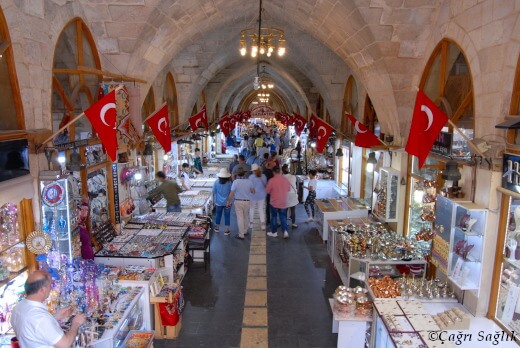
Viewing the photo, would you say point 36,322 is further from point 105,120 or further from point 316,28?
point 316,28

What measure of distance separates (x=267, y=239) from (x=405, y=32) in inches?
219


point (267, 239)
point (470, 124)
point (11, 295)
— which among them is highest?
point (470, 124)

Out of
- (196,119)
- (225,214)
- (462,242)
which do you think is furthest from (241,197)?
(462,242)

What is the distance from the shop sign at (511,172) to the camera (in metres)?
4.55

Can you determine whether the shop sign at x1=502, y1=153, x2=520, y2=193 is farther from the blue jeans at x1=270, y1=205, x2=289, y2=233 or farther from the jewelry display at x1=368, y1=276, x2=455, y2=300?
the blue jeans at x1=270, y1=205, x2=289, y2=233

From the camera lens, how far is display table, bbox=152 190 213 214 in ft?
34.5

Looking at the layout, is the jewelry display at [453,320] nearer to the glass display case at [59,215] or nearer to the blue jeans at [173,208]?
the glass display case at [59,215]

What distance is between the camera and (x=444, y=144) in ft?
20.9

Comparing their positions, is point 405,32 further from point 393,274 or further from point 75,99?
point 75,99

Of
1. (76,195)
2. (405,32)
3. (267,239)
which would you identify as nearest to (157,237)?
(76,195)

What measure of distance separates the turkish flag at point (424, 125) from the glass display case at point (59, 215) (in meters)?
4.62

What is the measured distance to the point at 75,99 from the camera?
23.8ft

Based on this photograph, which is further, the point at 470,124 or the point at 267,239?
the point at 267,239

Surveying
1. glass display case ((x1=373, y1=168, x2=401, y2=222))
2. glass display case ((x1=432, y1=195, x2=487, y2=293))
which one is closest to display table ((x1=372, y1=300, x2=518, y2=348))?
glass display case ((x1=432, y1=195, x2=487, y2=293))
